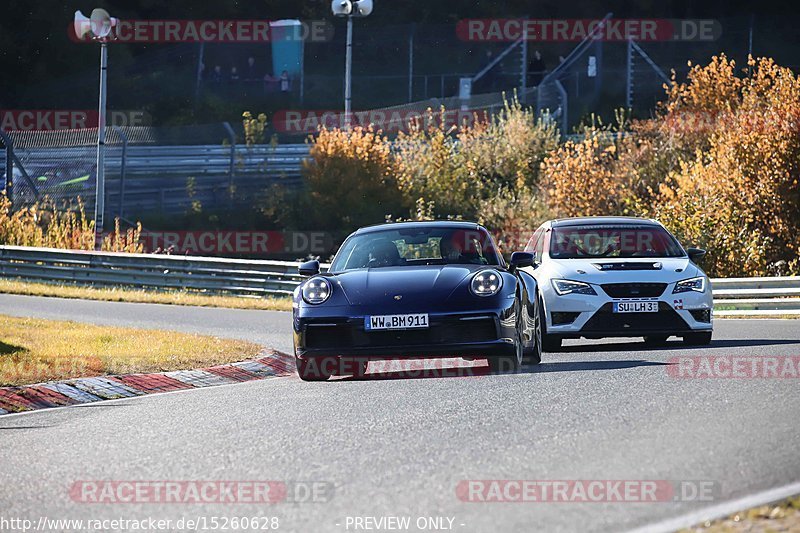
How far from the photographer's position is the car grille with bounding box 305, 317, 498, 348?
38.7ft

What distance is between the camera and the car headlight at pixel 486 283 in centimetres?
1205

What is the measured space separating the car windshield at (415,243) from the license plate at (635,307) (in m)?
1.94

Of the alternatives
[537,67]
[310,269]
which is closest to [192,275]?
[310,269]

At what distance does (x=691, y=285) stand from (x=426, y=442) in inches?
296

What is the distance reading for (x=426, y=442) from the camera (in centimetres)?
810

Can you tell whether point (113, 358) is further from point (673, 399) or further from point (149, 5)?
point (149, 5)

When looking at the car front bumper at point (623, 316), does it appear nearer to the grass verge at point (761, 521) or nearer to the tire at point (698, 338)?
Result: the tire at point (698, 338)

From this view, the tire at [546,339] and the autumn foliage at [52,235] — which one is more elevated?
the autumn foliage at [52,235]

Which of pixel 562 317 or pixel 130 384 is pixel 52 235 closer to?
pixel 562 317

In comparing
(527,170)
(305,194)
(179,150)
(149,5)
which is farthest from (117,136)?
(149,5)

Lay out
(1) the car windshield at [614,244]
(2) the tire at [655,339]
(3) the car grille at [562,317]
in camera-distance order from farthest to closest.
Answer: (2) the tire at [655,339], (1) the car windshield at [614,244], (3) the car grille at [562,317]

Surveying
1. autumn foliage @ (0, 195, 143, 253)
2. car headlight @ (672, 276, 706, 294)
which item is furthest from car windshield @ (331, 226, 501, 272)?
autumn foliage @ (0, 195, 143, 253)

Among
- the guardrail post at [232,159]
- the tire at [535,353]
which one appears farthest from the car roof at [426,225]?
the guardrail post at [232,159]

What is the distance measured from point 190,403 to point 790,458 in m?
4.89
